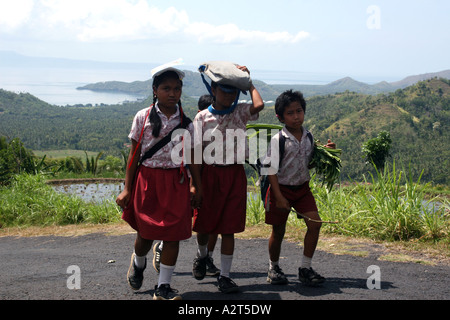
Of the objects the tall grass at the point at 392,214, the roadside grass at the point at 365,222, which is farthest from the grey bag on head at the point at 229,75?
the tall grass at the point at 392,214

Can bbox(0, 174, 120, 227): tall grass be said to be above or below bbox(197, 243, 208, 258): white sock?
below

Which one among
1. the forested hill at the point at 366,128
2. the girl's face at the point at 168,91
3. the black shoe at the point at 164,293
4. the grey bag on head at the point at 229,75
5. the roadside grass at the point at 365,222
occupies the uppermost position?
the grey bag on head at the point at 229,75

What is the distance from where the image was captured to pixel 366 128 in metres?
73.8

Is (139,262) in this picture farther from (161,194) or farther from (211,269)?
(211,269)

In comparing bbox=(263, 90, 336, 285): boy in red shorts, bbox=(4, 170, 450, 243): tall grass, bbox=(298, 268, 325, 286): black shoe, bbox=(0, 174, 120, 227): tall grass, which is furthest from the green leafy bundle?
bbox=(0, 174, 120, 227): tall grass

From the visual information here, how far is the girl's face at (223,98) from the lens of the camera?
12.1ft

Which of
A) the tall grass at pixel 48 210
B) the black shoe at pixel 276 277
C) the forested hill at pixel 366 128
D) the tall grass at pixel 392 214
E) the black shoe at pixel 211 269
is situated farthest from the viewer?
the forested hill at pixel 366 128

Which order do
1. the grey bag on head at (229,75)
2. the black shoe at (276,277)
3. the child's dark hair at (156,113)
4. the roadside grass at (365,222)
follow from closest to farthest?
the child's dark hair at (156,113) < the grey bag on head at (229,75) < the black shoe at (276,277) < the roadside grass at (365,222)

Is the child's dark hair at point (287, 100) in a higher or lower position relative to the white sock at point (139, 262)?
higher

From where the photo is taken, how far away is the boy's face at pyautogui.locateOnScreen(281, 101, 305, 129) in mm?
3793

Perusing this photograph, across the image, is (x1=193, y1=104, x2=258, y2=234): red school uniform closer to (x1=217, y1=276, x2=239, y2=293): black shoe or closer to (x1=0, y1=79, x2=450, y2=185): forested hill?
(x1=217, y1=276, x2=239, y2=293): black shoe

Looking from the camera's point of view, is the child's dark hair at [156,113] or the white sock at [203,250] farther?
the white sock at [203,250]

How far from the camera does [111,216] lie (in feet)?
28.1

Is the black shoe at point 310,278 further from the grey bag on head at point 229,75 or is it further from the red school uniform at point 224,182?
the grey bag on head at point 229,75
